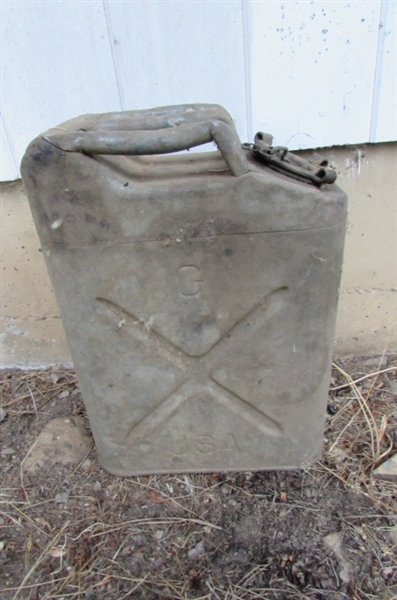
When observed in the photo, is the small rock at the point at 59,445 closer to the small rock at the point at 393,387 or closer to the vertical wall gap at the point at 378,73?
the small rock at the point at 393,387

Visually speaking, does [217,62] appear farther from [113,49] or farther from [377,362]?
[377,362]

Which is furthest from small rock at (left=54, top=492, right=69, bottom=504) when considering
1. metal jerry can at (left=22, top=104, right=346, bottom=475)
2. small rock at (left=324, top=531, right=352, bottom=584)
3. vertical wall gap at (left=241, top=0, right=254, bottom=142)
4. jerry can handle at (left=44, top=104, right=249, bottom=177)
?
vertical wall gap at (left=241, top=0, right=254, bottom=142)

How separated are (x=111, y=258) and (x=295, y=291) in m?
0.44

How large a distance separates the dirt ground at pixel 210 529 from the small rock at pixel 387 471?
2 cm

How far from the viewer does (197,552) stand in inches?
47.7

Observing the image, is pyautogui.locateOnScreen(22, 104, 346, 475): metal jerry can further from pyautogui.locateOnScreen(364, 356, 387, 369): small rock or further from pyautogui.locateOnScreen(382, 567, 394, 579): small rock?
pyautogui.locateOnScreen(364, 356, 387, 369): small rock

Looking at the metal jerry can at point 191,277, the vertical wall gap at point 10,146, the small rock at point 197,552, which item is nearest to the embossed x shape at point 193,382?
the metal jerry can at point 191,277

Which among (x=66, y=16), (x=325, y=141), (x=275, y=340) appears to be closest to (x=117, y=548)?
(x=275, y=340)

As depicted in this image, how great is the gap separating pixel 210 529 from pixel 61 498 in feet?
1.51

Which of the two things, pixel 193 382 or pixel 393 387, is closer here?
pixel 193 382

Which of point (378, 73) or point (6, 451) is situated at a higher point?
point (378, 73)

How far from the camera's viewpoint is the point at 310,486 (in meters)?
1.35

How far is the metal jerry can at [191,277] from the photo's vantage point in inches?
38.8

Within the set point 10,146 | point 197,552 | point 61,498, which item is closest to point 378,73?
point 10,146
